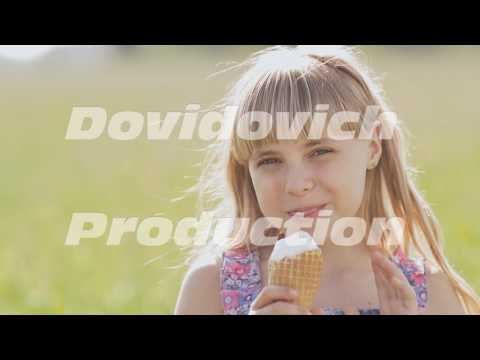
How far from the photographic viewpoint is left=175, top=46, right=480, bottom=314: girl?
2.04 m

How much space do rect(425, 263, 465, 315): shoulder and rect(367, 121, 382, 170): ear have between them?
280 mm

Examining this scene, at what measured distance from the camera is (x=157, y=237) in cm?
546

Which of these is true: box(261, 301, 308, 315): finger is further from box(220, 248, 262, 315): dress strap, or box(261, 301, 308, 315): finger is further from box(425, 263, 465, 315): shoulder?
box(425, 263, 465, 315): shoulder

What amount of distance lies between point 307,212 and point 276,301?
0.88 ft

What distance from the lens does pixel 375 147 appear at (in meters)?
2.23

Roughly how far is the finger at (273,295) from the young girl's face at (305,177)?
0.23 m

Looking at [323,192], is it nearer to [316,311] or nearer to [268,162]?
[268,162]

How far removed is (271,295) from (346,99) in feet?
1.89

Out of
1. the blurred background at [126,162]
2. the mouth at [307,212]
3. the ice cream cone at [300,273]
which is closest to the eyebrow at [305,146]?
the mouth at [307,212]

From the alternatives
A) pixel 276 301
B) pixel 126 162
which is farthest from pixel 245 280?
pixel 126 162

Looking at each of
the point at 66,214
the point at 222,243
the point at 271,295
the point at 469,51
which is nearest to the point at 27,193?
the point at 66,214

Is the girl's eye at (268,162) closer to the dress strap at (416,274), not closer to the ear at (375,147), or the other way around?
the ear at (375,147)

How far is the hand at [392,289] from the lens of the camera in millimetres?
1944

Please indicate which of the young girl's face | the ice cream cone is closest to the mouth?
the young girl's face
